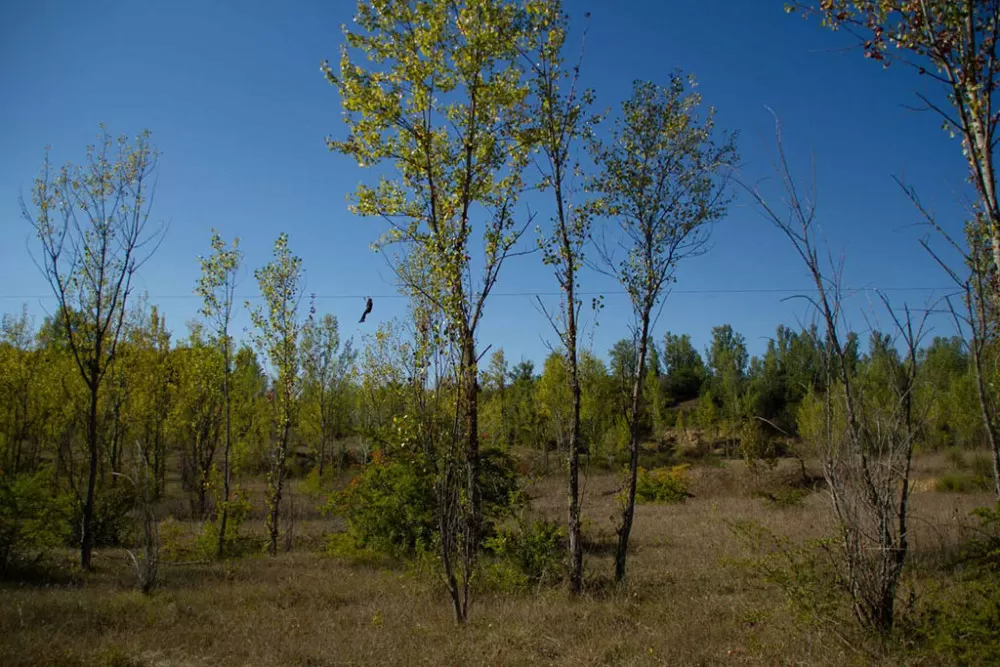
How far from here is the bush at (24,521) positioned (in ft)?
29.1

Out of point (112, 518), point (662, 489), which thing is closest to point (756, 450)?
point (662, 489)

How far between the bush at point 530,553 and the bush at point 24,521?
291 inches

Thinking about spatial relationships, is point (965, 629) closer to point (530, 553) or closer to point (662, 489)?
point (530, 553)

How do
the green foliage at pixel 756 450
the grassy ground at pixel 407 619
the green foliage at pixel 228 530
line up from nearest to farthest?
the grassy ground at pixel 407 619
the green foliage at pixel 228 530
the green foliage at pixel 756 450

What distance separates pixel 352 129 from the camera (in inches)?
316

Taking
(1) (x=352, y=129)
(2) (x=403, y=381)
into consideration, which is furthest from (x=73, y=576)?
(1) (x=352, y=129)

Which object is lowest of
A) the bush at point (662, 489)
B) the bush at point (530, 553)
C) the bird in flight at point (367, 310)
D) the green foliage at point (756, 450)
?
the bush at point (662, 489)

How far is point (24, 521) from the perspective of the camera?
9.09m

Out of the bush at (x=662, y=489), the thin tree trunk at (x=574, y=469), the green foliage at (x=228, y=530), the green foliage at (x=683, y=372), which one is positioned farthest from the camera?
the green foliage at (x=683, y=372)

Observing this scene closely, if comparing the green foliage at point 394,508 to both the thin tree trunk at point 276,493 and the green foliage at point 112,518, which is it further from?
the green foliage at point 112,518

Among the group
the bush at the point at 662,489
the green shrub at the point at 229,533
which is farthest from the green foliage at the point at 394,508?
the bush at the point at 662,489

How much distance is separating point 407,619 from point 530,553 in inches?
91.9

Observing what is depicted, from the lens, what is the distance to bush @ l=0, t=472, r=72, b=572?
8875 mm

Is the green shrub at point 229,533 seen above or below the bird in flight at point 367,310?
below
